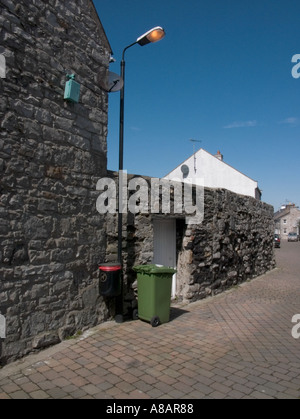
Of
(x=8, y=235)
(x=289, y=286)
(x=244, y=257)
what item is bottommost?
(x=289, y=286)

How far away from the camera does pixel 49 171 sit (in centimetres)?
462

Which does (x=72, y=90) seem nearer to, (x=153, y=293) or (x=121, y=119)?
(x=121, y=119)

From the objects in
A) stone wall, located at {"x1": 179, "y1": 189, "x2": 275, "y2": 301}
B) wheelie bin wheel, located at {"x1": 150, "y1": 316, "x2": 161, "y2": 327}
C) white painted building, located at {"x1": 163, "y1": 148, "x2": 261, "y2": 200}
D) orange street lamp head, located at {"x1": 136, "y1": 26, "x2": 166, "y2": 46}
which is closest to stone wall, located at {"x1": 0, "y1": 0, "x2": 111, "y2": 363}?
orange street lamp head, located at {"x1": 136, "y1": 26, "x2": 166, "y2": 46}

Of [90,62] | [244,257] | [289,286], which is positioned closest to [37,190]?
[90,62]

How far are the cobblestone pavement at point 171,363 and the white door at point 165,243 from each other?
1389 mm

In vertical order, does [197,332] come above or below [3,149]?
below

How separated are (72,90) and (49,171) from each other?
1.32 meters

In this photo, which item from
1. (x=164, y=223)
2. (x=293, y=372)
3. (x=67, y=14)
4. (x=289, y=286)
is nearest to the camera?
(x=293, y=372)

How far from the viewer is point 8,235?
403 cm

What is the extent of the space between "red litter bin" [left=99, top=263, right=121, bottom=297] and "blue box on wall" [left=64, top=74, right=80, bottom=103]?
2.65m

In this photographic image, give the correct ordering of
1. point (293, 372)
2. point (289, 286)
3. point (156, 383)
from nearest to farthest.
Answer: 1. point (156, 383)
2. point (293, 372)
3. point (289, 286)

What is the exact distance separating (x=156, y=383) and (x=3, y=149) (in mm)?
3276

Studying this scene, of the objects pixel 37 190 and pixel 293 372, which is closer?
pixel 293 372
